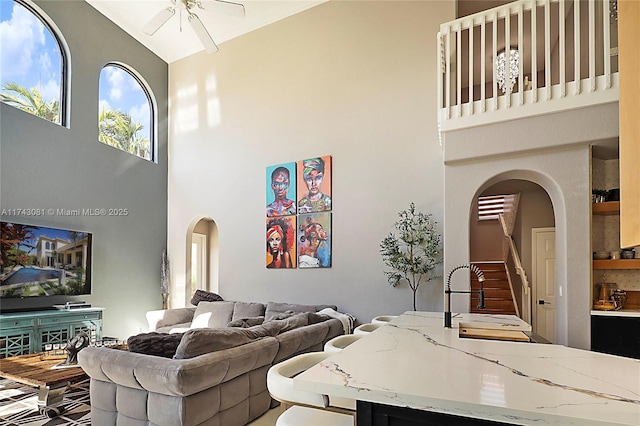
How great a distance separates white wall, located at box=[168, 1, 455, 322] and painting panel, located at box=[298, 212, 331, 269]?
13cm

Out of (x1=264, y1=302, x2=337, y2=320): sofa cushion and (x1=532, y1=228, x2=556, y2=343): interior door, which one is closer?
(x1=264, y1=302, x2=337, y2=320): sofa cushion

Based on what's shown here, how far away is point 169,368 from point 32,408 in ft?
7.31

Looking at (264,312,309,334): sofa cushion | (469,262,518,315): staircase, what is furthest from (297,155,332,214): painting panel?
(469,262,518,315): staircase

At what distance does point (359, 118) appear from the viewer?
20.1 feet

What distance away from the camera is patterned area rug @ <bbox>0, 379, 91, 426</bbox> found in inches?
139

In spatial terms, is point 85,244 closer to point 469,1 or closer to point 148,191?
point 148,191

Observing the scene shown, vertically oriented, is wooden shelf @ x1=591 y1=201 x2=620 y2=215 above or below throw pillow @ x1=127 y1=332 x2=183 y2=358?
above

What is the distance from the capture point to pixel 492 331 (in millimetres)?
2672

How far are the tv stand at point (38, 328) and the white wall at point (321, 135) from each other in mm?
2324

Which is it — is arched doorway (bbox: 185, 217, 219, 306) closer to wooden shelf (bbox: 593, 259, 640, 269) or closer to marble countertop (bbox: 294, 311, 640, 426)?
wooden shelf (bbox: 593, 259, 640, 269)

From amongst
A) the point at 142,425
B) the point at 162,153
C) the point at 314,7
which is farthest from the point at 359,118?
the point at 142,425

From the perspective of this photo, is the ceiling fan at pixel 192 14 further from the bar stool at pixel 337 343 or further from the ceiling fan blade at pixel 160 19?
the bar stool at pixel 337 343

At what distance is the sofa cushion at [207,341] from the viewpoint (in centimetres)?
290

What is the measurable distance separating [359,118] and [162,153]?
4.08m
